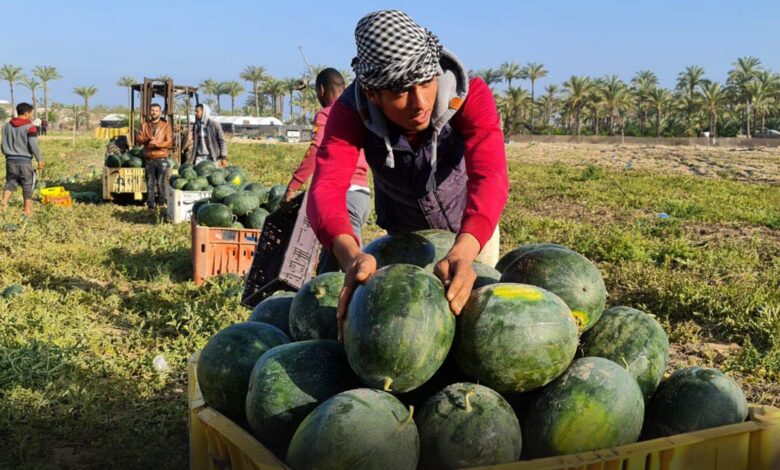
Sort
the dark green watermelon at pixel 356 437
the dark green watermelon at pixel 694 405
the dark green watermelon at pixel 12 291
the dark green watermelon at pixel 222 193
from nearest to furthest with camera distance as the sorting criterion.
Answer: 1. the dark green watermelon at pixel 356 437
2. the dark green watermelon at pixel 694 405
3. the dark green watermelon at pixel 12 291
4. the dark green watermelon at pixel 222 193

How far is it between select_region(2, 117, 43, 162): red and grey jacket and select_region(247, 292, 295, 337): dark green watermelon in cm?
1142

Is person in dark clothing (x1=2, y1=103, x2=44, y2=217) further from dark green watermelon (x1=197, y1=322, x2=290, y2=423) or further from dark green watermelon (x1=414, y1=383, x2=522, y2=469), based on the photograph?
dark green watermelon (x1=414, y1=383, x2=522, y2=469)

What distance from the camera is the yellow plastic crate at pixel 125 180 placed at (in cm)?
1449

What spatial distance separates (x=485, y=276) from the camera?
104 inches

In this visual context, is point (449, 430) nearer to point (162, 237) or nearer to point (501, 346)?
point (501, 346)

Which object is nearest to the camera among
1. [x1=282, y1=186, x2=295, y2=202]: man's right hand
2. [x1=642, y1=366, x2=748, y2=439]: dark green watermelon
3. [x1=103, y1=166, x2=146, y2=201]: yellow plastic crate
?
[x1=642, y1=366, x2=748, y2=439]: dark green watermelon

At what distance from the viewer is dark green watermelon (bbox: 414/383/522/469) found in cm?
200

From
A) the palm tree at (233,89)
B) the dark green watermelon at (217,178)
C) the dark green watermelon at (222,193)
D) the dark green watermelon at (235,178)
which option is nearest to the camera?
the dark green watermelon at (222,193)

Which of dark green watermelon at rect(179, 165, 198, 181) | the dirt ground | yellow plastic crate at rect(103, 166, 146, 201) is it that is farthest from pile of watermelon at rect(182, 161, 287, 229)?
the dirt ground

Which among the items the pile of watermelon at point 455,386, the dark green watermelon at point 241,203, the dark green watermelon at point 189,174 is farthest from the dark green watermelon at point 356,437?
the dark green watermelon at point 189,174

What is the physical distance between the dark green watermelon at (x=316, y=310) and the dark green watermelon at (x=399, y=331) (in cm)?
35

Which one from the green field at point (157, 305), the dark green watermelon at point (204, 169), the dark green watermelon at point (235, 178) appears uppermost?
the dark green watermelon at point (204, 169)

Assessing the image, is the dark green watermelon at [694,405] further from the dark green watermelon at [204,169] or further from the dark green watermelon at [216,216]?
the dark green watermelon at [204,169]

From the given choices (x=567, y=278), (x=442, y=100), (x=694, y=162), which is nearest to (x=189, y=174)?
(x=442, y=100)
